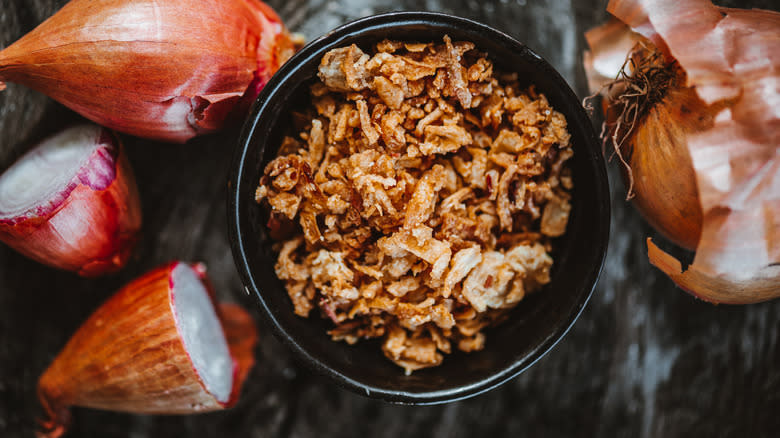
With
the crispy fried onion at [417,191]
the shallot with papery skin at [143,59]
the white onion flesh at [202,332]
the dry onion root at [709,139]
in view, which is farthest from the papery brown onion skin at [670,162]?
the white onion flesh at [202,332]

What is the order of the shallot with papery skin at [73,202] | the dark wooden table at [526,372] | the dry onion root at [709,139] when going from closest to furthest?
1. the dry onion root at [709,139]
2. the shallot with papery skin at [73,202]
3. the dark wooden table at [526,372]

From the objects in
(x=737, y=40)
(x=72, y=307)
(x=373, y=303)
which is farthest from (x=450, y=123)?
(x=72, y=307)

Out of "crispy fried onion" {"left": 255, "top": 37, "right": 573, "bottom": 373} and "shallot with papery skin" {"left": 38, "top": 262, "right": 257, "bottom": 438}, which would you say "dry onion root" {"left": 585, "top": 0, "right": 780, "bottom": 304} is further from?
"shallot with papery skin" {"left": 38, "top": 262, "right": 257, "bottom": 438}

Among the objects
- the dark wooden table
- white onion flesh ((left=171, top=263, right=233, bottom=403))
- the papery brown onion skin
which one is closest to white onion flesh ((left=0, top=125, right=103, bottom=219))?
the dark wooden table

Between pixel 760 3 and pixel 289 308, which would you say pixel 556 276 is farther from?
pixel 760 3

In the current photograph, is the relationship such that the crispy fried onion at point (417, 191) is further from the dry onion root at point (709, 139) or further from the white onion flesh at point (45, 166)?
the white onion flesh at point (45, 166)

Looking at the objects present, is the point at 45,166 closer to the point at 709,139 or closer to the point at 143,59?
the point at 143,59
